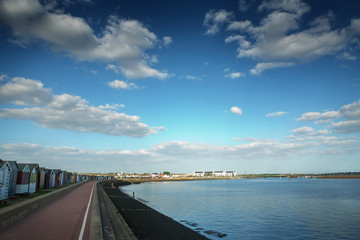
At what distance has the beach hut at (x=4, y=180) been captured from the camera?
94.7 feet

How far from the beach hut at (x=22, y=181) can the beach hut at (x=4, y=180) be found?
405cm

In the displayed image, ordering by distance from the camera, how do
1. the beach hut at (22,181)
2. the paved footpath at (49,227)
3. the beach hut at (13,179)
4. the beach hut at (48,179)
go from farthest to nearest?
the beach hut at (48,179)
the beach hut at (22,181)
the beach hut at (13,179)
the paved footpath at (49,227)

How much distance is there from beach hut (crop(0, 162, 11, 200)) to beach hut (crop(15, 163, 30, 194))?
405 cm

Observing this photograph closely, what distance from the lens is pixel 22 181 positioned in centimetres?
3572

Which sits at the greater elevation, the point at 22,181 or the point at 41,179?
the point at 22,181

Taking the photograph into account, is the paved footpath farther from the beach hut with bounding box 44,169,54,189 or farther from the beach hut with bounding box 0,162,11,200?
the beach hut with bounding box 44,169,54,189

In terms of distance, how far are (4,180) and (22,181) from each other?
6.64m

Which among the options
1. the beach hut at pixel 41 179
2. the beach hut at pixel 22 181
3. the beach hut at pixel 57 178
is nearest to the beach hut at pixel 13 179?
the beach hut at pixel 22 181

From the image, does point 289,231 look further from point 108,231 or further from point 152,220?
point 108,231

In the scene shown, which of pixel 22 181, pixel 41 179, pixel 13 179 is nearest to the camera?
pixel 13 179

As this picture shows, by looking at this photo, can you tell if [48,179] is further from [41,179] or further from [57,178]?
[57,178]

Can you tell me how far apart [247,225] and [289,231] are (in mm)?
5011

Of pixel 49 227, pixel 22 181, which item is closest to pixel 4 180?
pixel 22 181

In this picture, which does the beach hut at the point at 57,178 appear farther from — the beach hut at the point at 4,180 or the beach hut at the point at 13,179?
the beach hut at the point at 4,180
